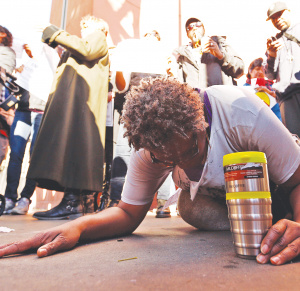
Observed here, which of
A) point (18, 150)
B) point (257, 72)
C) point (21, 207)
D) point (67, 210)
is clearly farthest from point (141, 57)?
point (257, 72)

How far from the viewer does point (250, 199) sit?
0.74 meters

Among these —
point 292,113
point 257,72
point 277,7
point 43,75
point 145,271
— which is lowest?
point 145,271

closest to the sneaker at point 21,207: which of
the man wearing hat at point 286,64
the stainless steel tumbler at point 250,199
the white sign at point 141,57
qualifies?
the white sign at point 141,57

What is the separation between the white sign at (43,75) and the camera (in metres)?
2.42

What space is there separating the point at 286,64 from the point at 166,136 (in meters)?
2.19

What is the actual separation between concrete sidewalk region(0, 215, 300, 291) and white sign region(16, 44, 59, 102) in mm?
1868

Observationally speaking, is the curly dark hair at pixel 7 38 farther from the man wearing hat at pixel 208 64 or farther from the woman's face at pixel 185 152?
the woman's face at pixel 185 152

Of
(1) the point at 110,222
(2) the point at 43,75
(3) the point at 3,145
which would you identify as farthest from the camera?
(3) the point at 3,145

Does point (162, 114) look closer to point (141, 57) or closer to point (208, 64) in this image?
point (141, 57)

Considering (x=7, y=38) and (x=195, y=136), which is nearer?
(x=195, y=136)

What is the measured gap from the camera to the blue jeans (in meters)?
2.59

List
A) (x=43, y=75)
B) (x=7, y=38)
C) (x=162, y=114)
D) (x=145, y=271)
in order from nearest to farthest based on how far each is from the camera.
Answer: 1. (x=145, y=271)
2. (x=162, y=114)
3. (x=43, y=75)
4. (x=7, y=38)

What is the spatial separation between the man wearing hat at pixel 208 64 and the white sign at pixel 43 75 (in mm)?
1244

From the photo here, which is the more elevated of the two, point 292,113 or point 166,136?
point 292,113
